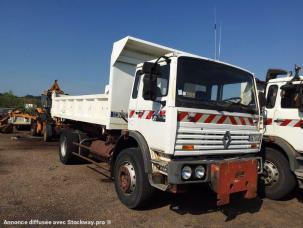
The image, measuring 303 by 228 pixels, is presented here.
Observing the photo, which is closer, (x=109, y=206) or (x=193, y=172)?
(x=193, y=172)

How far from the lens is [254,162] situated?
16.0 feet

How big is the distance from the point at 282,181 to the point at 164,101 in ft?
10.5

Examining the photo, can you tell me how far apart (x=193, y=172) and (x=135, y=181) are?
3.67 feet

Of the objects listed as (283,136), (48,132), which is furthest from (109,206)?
(48,132)

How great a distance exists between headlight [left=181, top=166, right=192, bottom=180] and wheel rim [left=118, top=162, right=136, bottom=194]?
3.54 feet

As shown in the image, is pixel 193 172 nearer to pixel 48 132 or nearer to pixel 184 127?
pixel 184 127

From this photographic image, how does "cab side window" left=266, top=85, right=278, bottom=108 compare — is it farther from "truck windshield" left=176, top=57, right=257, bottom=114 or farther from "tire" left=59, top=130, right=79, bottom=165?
"tire" left=59, top=130, right=79, bottom=165

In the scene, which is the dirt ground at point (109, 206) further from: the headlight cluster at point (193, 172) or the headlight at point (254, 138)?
the headlight at point (254, 138)

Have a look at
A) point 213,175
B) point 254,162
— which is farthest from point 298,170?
point 213,175

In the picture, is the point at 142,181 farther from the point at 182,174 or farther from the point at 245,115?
the point at 245,115

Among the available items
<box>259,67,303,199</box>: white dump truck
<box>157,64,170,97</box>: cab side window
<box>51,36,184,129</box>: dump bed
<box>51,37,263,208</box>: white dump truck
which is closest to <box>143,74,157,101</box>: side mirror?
<box>51,37,263,208</box>: white dump truck

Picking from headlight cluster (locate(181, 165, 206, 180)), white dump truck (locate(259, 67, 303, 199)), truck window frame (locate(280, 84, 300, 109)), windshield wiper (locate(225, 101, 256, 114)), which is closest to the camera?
headlight cluster (locate(181, 165, 206, 180))

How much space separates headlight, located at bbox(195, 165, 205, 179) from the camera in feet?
14.3

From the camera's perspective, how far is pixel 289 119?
6.12 meters
